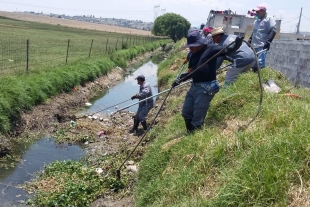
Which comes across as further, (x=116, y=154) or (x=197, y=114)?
(x=116, y=154)

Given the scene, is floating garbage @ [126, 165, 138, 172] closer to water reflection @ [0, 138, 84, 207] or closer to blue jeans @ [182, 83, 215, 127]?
blue jeans @ [182, 83, 215, 127]

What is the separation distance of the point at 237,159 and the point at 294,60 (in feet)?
21.5

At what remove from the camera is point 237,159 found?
432 cm

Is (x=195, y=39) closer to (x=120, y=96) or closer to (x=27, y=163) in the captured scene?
(x=27, y=163)

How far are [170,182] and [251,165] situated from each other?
1.26 m

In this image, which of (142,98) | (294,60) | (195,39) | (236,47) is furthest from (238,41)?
(294,60)

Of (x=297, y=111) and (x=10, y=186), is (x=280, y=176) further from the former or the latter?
(x=10, y=186)

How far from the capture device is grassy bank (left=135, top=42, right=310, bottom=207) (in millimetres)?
3533

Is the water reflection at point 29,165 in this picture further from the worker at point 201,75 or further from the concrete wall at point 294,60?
the concrete wall at point 294,60

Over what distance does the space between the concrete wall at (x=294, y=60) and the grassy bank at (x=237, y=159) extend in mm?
2542

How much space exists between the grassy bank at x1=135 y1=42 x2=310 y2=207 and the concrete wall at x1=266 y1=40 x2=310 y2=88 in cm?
254

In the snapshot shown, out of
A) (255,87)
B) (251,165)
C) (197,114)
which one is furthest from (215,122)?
(251,165)

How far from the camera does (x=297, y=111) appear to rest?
500cm

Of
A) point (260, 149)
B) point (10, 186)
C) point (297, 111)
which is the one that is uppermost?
point (297, 111)
